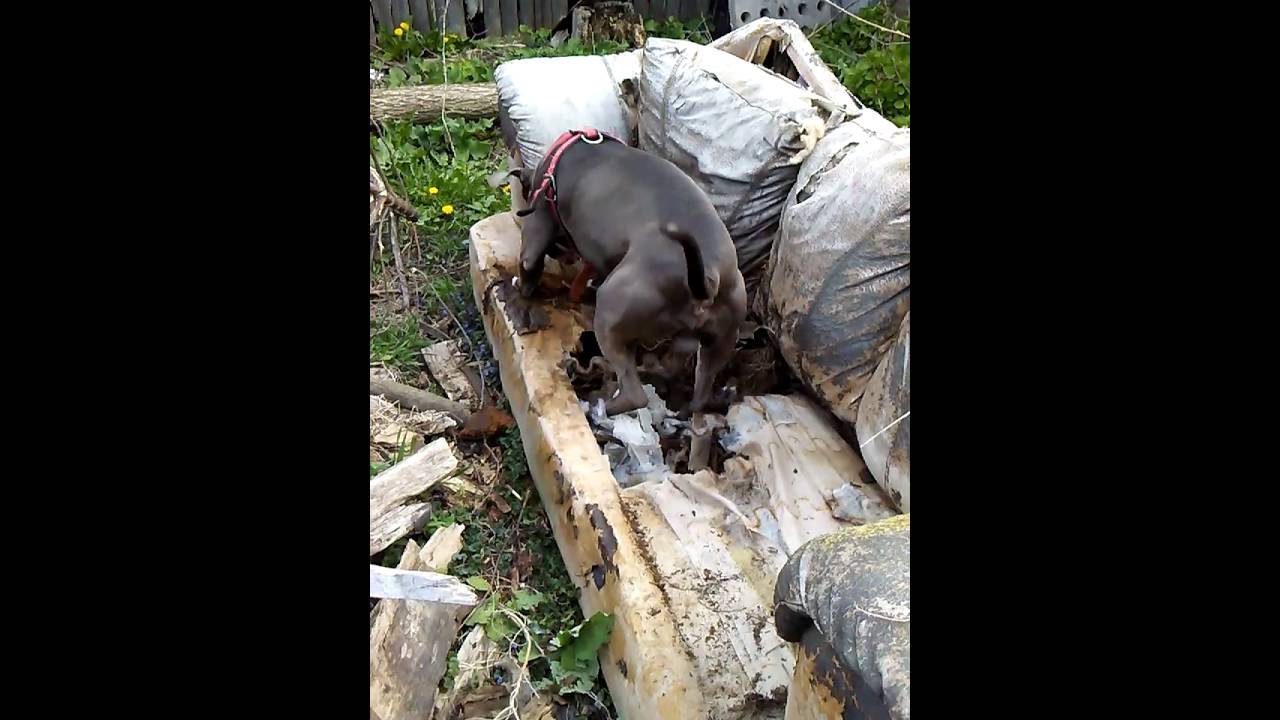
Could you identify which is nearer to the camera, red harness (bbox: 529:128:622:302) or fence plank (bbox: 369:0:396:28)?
red harness (bbox: 529:128:622:302)

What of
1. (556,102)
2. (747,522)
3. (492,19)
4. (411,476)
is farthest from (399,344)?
(492,19)

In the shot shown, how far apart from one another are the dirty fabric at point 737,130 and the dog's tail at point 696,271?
1.98 feet

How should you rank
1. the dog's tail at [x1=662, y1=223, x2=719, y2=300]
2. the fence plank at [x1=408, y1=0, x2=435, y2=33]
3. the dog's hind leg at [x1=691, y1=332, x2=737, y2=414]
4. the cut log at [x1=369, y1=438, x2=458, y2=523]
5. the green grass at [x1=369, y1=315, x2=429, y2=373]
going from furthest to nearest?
the fence plank at [x1=408, y1=0, x2=435, y2=33], the green grass at [x1=369, y1=315, x2=429, y2=373], the cut log at [x1=369, y1=438, x2=458, y2=523], the dog's hind leg at [x1=691, y1=332, x2=737, y2=414], the dog's tail at [x1=662, y1=223, x2=719, y2=300]

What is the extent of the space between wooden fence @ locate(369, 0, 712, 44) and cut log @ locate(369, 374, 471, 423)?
155 inches

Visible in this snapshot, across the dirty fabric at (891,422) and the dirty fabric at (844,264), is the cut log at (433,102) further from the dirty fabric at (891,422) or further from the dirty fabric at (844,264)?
the dirty fabric at (891,422)

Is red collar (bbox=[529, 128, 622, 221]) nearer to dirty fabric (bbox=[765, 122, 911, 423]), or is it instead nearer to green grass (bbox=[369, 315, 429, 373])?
dirty fabric (bbox=[765, 122, 911, 423])

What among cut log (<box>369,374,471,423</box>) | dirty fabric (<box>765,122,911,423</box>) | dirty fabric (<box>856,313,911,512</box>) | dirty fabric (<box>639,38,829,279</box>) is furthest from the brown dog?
cut log (<box>369,374,471,423</box>)

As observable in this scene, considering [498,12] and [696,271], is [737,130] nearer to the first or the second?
[696,271]

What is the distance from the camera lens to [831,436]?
3.00 m

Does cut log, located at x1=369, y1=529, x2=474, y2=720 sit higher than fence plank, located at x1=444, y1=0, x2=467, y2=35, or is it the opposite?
fence plank, located at x1=444, y1=0, x2=467, y2=35

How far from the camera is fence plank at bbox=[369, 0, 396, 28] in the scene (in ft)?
22.3
